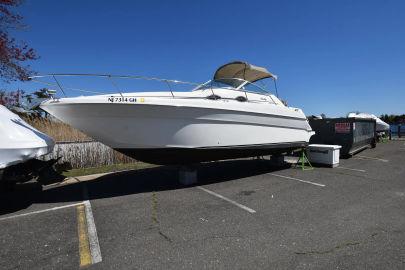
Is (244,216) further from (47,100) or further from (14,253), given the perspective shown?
(47,100)

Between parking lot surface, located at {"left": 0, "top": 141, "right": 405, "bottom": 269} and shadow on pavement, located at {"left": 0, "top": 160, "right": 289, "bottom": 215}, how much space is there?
0.08ft

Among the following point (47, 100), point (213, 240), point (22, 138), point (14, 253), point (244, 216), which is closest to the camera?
point (14, 253)

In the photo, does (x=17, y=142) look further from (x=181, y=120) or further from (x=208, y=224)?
(x=208, y=224)

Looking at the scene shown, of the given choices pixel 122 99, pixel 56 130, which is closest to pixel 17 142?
pixel 122 99

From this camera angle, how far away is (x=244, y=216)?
175 inches

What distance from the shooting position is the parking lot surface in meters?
3.12

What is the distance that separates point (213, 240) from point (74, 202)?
309 cm

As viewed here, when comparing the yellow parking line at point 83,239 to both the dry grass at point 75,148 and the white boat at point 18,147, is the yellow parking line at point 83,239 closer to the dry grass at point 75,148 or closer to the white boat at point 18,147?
the white boat at point 18,147

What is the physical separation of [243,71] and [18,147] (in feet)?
19.5

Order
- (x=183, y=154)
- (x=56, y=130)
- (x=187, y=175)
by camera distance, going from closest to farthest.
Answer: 1. (x=183, y=154)
2. (x=187, y=175)
3. (x=56, y=130)

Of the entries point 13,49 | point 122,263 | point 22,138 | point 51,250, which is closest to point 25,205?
point 22,138

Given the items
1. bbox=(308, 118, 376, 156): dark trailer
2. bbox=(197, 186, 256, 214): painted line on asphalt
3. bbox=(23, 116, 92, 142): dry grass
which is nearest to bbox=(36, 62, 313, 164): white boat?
bbox=(197, 186, 256, 214): painted line on asphalt

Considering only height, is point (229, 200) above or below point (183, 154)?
below

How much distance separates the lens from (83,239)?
3672 mm
